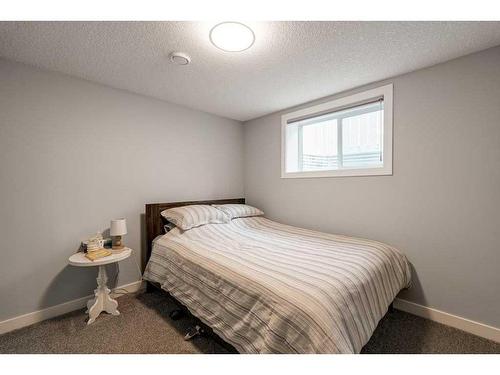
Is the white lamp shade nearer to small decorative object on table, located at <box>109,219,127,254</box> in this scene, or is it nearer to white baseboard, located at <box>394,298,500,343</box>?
small decorative object on table, located at <box>109,219,127,254</box>

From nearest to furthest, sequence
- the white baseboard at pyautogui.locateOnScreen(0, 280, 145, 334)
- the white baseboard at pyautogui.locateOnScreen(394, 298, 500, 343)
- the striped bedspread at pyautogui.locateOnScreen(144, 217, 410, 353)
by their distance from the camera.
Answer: the striped bedspread at pyautogui.locateOnScreen(144, 217, 410, 353)
the white baseboard at pyautogui.locateOnScreen(394, 298, 500, 343)
the white baseboard at pyautogui.locateOnScreen(0, 280, 145, 334)

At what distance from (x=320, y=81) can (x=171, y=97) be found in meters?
1.68

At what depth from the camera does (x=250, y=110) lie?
303 centimetres

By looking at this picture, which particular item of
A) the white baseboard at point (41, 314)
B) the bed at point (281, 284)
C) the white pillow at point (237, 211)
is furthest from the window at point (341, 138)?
→ the white baseboard at point (41, 314)

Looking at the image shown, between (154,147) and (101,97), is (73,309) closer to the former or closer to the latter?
(154,147)

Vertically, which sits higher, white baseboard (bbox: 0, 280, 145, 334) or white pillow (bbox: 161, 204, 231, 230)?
white pillow (bbox: 161, 204, 231, 230)

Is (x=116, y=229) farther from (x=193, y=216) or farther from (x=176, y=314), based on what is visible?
(x=176, y=314)

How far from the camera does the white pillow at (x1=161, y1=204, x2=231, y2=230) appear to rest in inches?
91.4

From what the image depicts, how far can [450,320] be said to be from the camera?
1798mm

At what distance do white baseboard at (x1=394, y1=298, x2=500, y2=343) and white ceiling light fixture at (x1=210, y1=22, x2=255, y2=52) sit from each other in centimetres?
258

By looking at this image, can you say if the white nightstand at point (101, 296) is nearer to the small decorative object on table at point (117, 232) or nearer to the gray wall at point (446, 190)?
the small decorative object on table at point (117, 232)

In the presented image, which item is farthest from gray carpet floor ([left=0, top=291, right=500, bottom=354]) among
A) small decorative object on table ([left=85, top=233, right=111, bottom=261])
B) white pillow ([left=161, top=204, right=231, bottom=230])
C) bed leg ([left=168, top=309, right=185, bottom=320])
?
white pillow ([left=161, top=204, right=231, bottom=230])

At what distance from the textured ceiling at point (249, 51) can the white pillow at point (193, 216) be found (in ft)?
4.36

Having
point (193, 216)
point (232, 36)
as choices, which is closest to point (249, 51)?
point (232, 36)
